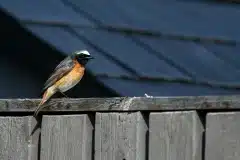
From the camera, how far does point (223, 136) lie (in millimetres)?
4719

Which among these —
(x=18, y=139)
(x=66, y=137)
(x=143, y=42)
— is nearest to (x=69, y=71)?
(x=143, y=42)

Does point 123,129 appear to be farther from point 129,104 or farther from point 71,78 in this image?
point 71,78

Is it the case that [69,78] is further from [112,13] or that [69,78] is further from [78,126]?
[78,126]

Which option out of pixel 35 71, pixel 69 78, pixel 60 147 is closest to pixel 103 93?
pixel 69 78

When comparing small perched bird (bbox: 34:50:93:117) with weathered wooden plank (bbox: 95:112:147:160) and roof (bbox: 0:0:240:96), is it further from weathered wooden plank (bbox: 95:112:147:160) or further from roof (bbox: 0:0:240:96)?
weathered wooden plank (bbox: 95:112:147:160)

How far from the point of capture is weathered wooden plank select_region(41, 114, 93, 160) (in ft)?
17.5

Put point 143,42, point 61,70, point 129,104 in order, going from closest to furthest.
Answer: point 129,104, point 61,70, point 143,42

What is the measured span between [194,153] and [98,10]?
5.21 metres

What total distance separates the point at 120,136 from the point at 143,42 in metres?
4.47

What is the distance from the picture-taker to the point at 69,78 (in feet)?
26.9

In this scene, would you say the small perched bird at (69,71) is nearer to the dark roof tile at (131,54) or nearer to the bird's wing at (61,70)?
the bird's wing at (61,70)

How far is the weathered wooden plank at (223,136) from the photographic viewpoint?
467cm

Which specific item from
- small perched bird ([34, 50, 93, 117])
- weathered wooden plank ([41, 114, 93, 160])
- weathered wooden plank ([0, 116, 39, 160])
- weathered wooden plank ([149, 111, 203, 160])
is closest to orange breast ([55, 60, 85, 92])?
small perched bird ([34, 50, 93, 117])

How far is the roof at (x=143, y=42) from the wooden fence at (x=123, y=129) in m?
2.63
